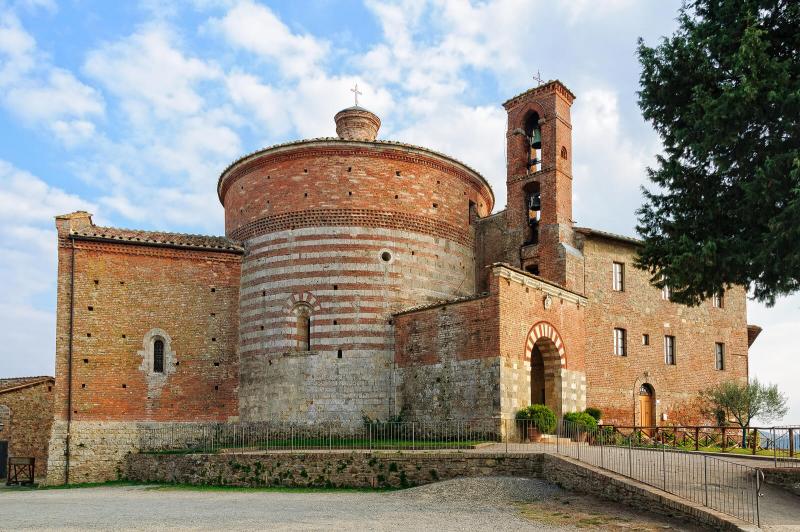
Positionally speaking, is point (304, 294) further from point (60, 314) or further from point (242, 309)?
point (60, 314)

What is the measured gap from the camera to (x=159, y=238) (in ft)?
91.1

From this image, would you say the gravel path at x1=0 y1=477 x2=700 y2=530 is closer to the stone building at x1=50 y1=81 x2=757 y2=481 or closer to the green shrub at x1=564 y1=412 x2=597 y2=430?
the stone building at x1=50 y1=81 x2=757 y2=481

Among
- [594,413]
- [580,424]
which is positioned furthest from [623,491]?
[594,413]

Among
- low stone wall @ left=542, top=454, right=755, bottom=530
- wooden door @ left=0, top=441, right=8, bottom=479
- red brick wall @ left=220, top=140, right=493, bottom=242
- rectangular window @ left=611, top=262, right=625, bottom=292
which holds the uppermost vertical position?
red brick wall @ left=220, top=140, right=493, bottom=242

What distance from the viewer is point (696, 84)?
1535cm

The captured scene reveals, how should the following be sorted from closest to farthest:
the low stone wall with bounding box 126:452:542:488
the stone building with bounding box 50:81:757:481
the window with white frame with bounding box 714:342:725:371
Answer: the low stone wall with bounding box 126:452:542:488, the stone building with bounding box 50:81:757:481, the window with white frame with bounding box 714:342:725:371

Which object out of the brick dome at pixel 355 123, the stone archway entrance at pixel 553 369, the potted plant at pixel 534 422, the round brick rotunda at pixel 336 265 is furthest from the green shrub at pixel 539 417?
the brick dome at pixel 355 123

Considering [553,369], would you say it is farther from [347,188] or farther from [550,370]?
[347,188]

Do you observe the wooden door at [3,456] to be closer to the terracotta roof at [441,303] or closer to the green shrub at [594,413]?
the terracotta roof at [441,303]

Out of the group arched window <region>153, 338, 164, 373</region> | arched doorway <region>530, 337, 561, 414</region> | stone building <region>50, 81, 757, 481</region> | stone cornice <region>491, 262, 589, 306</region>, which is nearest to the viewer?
stone cornice <region>491, 262, 589, 306</region>

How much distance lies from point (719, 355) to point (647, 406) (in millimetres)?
5234

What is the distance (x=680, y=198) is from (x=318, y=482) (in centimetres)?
1166

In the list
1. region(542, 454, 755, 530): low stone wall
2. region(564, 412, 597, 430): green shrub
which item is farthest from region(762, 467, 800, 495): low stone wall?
region(564, 412, 597, 430): green shrub

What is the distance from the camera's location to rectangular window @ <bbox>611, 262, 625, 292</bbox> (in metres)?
28.9
